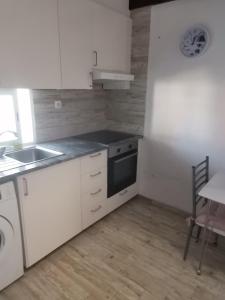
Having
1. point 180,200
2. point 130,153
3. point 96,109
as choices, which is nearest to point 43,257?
point 130,153

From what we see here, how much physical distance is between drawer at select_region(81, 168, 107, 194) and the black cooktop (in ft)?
1.03

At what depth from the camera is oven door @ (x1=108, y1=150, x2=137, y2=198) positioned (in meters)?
2.40

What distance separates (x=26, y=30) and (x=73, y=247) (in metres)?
1.85

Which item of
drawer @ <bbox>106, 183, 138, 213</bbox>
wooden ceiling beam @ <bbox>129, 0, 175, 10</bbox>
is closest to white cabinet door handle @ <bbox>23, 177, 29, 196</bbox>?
drawer @ <bbox>106, 183, 138, 213</bbox>

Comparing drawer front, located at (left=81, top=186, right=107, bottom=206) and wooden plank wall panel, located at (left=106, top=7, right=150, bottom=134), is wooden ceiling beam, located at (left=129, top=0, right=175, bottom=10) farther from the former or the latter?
drawer front, located at (left=81, top=186, right=107, bottom=206)

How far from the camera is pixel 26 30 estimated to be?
1.65 metres

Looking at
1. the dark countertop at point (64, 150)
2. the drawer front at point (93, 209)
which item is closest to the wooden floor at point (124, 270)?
the drawer front at point (93, 209)

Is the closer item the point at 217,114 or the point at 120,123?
the point at 217,114

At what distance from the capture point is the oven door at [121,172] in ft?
7.88

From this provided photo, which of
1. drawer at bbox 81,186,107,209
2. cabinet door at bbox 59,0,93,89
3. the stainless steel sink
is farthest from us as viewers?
drawer at bbox 81,186,107,209

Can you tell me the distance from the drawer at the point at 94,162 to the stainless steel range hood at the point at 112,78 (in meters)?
0.74

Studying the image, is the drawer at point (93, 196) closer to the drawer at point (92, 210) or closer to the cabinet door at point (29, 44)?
the drawer at point (92, 210)

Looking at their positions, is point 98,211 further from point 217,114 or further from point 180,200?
point 217,114

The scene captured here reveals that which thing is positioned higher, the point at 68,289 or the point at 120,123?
the point at 120,123
